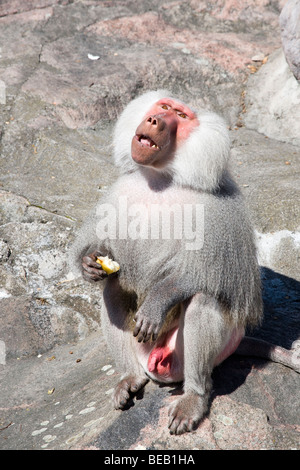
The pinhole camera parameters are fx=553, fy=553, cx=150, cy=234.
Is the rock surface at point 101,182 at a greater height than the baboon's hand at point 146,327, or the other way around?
the baboon's hand at point 146,327

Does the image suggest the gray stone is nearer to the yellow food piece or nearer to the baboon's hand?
the yellow food piece

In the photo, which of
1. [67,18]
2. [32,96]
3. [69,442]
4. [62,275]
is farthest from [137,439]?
[67,18]

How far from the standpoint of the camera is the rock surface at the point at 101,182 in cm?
312

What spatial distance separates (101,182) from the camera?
5.43 meters

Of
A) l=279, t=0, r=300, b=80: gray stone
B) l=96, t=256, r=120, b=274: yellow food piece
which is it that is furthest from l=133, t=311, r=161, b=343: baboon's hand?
l=279, t=0, r=300, b=80: gray stone

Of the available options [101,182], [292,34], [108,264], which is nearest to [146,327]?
[108,264]

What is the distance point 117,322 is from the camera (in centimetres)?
331

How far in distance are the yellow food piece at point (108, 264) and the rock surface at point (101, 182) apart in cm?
77

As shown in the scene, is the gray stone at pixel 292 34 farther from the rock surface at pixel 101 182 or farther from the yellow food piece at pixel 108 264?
the yellow food piece at pixel 108 264

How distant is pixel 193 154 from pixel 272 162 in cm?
308

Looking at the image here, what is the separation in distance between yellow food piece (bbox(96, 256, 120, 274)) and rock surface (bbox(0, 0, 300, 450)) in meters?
0.77

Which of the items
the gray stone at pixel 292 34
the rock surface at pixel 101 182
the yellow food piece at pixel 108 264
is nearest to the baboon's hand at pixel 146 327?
the yellow food piece at pixel 108 264

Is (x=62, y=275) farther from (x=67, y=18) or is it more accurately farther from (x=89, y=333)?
(x=67, y=18)

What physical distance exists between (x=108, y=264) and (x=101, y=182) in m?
2.42
